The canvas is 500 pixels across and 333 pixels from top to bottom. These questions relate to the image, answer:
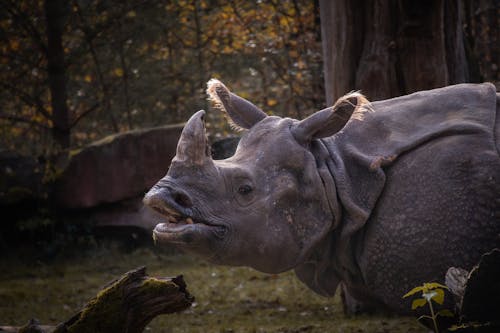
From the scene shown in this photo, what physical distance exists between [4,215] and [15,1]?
3.32 m

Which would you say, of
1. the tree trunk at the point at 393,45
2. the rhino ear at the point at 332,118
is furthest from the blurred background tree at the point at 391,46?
the rhino ear at the point at 332,118

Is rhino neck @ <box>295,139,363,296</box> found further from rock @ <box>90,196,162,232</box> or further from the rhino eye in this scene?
rock @ <box>90,196,162,232</box>

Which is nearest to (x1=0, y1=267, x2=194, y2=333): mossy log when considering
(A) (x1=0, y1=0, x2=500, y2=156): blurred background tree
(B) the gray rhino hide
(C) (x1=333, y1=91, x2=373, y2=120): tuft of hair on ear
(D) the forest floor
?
(B) the gray rhino hide

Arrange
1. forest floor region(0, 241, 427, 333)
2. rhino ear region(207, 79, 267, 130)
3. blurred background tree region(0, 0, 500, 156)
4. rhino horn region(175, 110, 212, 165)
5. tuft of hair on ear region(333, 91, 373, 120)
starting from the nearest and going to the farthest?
rhino horn region(175, 110, 212, 165) → tuft of hair on ear region(333, 91, 373, 120) → rhino ear region(207, 79, 267, 130) → forest floor region(0, 241, 427, 333) → blurred background tree region(0, 0, 500, 156)

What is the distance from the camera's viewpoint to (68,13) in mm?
11242

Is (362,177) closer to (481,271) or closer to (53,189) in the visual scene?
(481,271)

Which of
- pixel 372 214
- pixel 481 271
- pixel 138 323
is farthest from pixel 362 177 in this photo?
pixel 138 323

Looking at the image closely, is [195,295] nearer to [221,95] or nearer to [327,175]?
[221,95]

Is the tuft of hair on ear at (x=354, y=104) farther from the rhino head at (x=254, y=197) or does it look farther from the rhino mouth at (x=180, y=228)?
the rhino mouth at (x=180, y=228)

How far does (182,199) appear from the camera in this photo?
3.56 m

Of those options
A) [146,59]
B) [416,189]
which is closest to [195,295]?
[416,189]

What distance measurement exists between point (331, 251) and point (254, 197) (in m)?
0.65

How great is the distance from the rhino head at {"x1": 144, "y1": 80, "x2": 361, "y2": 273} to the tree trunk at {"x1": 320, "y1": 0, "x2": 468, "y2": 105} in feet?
5.75

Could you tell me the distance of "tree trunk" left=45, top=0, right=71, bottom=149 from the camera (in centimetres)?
1116
